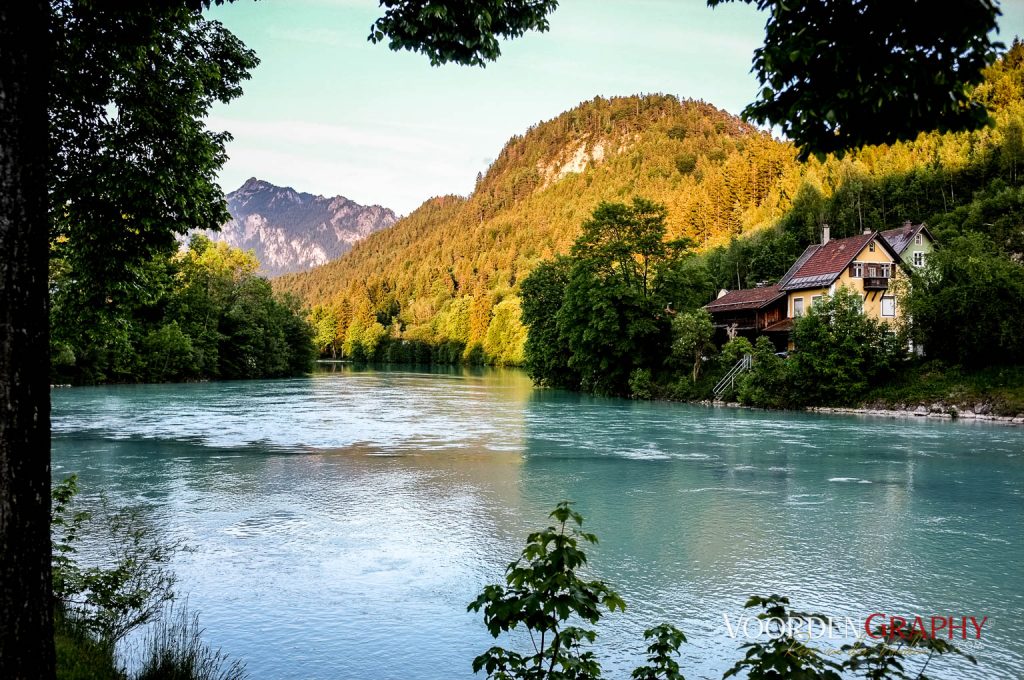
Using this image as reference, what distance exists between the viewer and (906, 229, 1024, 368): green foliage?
130ft

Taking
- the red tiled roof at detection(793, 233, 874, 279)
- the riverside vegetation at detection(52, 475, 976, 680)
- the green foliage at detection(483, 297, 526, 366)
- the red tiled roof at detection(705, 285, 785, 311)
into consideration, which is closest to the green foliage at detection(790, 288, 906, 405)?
the red tiled roof at detection(793, 233, 874, 279)

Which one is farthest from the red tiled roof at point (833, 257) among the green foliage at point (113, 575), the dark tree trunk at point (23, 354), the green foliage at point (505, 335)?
the green foliage at point (505, 335)

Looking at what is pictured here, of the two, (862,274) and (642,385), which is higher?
(862,274)

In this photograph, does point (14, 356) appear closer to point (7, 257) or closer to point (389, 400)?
point (7, 257)

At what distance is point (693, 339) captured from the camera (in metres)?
51.8

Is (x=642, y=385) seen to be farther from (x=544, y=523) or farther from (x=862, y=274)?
(x=544, y=523)

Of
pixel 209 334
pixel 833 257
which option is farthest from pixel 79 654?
pixel 209 334

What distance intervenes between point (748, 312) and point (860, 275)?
10.0 metres

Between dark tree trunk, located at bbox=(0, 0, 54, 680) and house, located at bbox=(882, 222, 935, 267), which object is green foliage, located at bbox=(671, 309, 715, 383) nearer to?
house, located at bbox=(882, 222, 935, 267)

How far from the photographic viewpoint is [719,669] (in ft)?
28.5

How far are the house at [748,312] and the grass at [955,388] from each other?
1399 centimetres

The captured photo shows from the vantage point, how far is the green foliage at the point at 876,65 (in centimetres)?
428

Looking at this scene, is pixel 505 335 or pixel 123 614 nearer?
pixel 123 614

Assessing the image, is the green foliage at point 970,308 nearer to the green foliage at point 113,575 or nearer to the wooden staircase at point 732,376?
the wooden staircase at point 732,376
